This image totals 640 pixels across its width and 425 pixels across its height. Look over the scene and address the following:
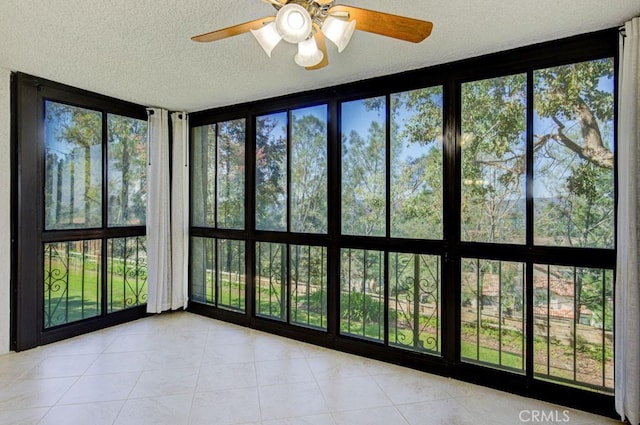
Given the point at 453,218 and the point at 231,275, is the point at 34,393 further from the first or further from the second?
the point at 453,218

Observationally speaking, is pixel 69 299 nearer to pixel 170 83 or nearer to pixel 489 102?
pixel 170 83

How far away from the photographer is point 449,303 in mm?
2811

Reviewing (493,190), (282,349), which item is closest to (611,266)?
(493,190)

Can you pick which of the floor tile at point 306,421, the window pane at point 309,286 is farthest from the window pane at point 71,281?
the floor tile at point 306,421

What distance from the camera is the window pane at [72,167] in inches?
133

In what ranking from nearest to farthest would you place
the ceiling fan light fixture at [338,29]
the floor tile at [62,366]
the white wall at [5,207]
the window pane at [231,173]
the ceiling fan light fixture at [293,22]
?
the ceiling fan light fixture at [293,22] → the ceiling fan light fixture at [338,29] → the floor tile at [62,366] → the white wall at [5,207] → the window pane at [231,173]

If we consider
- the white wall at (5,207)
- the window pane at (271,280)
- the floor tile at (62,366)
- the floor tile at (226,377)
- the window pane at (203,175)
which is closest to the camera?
the floor tile at (226,377)

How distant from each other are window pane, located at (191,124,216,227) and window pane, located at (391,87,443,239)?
2380mm

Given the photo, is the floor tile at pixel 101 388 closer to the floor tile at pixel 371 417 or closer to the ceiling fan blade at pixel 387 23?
the floor tile at pixel 371 417

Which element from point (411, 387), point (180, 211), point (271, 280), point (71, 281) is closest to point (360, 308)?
point (411, 387)

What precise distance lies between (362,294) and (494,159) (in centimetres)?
167

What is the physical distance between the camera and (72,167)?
355 centimetres

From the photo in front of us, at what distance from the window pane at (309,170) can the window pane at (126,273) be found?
2076 mm
